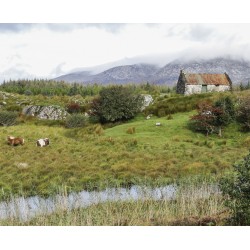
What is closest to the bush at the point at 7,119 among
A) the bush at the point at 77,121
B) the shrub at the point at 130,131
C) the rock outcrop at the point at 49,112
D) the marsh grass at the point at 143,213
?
the rock outcrop at the point at 49,112

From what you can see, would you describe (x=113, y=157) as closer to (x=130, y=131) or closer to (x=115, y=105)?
(x=130, y=131)

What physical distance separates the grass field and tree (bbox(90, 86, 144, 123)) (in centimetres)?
687

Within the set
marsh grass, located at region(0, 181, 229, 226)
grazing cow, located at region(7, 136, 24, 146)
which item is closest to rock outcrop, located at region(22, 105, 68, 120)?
grazing cow, located at region(7, 136, 24, 146)

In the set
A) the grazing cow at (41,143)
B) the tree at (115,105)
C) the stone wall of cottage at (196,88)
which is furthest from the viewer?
the stone wall of cottage at (196,88)

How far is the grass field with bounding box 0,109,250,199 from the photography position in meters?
19.9

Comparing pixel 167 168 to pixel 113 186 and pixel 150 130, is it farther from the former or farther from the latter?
pixel 150 130

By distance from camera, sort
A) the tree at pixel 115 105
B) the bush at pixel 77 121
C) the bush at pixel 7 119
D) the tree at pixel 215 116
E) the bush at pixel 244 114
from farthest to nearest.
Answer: the bush at pixel 7 119
the tree at pixel 115 105
the bush at pixel 77 121
the bush at pixel 244 114
the tree at pixel 215 116

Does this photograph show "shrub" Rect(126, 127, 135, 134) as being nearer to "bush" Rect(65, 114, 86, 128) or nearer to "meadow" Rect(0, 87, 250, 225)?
"meadow" Rect(0, 87, 250, 225)

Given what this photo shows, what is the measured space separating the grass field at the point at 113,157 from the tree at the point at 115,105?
6868mm

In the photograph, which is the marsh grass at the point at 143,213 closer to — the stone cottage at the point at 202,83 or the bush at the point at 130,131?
the bush at the point at 130,131

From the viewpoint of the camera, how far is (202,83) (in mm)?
57875

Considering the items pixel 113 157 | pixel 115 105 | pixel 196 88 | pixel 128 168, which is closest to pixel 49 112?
pixel 115 105

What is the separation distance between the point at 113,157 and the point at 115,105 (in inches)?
756

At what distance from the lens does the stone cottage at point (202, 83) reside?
5756 cm
